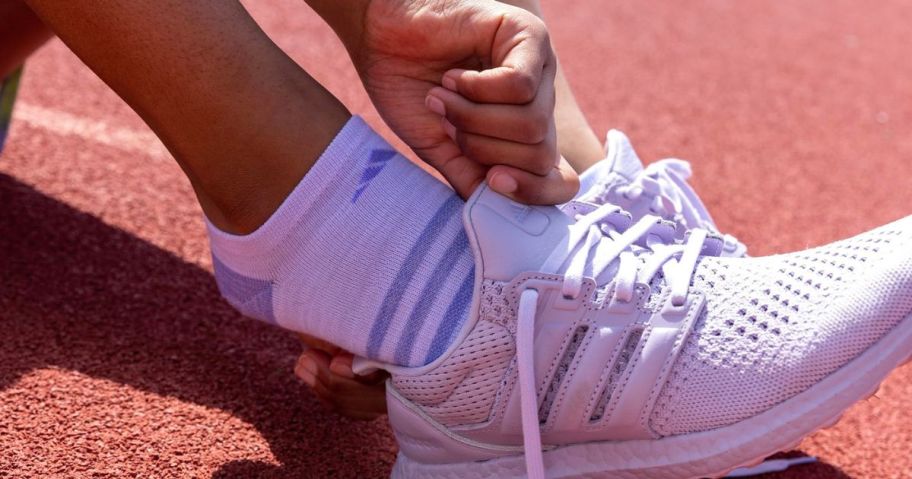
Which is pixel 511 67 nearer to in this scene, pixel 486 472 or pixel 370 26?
pixel 370 26

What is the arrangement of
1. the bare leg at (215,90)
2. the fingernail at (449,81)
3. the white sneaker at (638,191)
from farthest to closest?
the white sneaker at (638,191)
the fingernail at (449,81)
the bare leg at (215,90)

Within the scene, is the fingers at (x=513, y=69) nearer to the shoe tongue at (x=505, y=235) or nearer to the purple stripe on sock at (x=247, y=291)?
the shoe tongue at (x=505, y=235)

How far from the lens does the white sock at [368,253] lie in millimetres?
1023

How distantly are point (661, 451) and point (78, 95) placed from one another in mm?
1600

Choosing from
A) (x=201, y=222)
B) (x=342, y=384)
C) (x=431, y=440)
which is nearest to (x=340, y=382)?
(x=342, y=384)

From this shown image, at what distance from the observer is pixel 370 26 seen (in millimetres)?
1159

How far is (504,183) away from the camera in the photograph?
104cm

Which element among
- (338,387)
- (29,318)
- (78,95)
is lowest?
(78,95)

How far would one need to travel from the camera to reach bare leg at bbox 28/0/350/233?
973 mm

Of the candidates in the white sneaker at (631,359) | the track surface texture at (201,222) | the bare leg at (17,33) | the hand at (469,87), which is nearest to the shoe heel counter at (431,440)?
the white sneaker at (631,359)

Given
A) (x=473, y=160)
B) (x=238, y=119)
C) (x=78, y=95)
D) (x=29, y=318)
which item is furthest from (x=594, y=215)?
(x=78, y=95)

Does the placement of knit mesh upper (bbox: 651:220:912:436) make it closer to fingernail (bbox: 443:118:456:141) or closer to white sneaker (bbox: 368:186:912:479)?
white sneaker (bbox: 368:186:912:479)

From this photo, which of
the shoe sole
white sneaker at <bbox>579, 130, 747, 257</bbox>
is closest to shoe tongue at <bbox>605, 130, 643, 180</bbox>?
white sneaker at <bbox>579, 130, 747, 257</bbox>

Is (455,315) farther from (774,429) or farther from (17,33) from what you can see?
(17,33)
